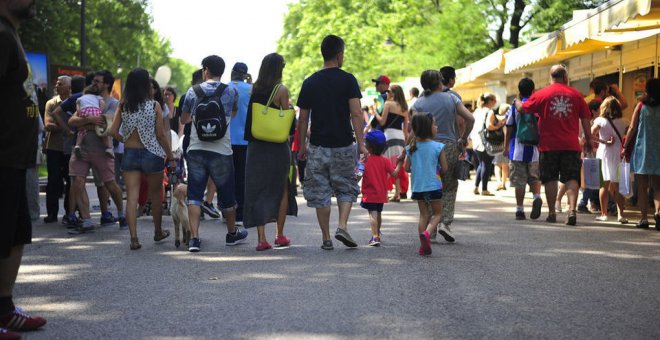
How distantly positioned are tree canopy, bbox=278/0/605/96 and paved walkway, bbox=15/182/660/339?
2351 cm

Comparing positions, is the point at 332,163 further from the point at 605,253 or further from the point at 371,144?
the point at 605,253

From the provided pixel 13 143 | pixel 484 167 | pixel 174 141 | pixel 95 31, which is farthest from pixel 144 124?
pixel 95 31

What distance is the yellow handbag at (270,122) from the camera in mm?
9523

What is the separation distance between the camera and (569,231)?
459 inches

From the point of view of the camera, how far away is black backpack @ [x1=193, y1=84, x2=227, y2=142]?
970cm

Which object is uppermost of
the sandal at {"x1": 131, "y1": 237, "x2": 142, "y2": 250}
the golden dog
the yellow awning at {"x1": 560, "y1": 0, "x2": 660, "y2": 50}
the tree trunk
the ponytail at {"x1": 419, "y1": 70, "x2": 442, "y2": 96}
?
the tree trunk

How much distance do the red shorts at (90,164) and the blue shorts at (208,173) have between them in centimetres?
229

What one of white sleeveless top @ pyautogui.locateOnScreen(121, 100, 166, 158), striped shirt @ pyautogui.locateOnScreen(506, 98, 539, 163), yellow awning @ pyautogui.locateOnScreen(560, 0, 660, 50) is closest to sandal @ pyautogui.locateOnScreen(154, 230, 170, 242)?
white sleeveless top @ pyautogui.locateOnScreen(121, 100, 166, 158)

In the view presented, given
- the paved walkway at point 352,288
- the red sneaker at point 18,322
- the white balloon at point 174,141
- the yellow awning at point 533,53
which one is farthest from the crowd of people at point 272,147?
the yellow awning at point 533,53

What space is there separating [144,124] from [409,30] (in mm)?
44393

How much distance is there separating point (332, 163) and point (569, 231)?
3.52 meters

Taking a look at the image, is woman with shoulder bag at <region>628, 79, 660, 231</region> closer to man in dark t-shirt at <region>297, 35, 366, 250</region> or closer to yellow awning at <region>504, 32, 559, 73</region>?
yellow awning at <region>504, 32, 559, 73</region>

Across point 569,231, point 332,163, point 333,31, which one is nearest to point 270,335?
point 332,163

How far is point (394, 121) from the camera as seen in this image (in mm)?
16203
